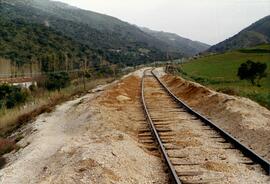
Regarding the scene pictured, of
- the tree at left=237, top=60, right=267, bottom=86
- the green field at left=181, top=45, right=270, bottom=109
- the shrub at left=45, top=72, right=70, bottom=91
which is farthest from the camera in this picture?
the tree at left=237, top=60, right=267, bottom=86

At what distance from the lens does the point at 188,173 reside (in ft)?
30.7

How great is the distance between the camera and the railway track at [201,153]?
917cm

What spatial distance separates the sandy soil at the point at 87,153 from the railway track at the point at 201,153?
430 millimetres

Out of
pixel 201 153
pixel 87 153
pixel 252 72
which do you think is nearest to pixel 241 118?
pixel 201 153

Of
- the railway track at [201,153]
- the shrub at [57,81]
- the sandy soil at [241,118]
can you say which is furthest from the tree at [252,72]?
the railway track at [201,153]

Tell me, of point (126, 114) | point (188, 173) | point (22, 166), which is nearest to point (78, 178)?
point (188, 173)

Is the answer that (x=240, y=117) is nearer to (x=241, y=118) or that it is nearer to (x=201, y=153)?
(x=241, y=118)

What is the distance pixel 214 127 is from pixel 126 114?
5165mm

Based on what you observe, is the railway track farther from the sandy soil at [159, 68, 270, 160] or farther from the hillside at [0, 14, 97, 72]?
the hillside at [0, 14, 97, 72]

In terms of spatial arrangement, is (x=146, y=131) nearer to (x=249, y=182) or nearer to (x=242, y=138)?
(x=242, y=138)

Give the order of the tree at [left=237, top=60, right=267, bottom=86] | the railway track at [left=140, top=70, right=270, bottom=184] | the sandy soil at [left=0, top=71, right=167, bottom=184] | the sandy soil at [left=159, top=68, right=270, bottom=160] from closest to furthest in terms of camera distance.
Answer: the railway track at [left=140, top=70, right=270, bottom=184], the sandy soil at [left=0, top=71, right=167, bottom=184], the sandy soil at [left=159, top=68, right=270, bottom=160], the tree at [left=237, top=60, right=267, bottom=86]

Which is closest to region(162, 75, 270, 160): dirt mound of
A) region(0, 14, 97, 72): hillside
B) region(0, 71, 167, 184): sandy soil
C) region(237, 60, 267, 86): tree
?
region(0, 71, 167, 184): sandy soil

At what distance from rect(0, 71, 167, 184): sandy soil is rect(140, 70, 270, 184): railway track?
430mm

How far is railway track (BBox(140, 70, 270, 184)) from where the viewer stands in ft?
30.1
